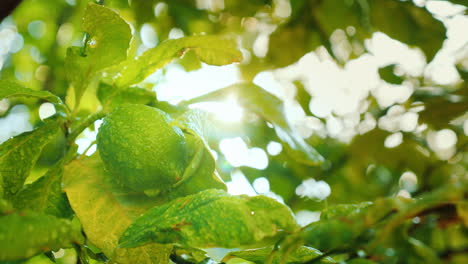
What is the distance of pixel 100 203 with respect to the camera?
695mm

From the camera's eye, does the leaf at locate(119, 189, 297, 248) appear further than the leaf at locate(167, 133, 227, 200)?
No

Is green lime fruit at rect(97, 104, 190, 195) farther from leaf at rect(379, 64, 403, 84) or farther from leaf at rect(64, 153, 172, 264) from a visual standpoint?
leaf at rect(379, 64, 403, 84)

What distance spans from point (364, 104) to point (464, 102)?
382 millimetres

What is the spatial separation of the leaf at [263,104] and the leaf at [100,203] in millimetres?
205

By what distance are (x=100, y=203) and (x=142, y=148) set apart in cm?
14

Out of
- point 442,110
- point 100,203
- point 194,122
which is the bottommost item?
point 442,110

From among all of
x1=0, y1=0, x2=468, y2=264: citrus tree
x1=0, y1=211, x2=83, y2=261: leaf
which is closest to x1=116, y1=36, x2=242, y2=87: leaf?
x1=0, y1=0, x2=468, y2=264: citrus tree

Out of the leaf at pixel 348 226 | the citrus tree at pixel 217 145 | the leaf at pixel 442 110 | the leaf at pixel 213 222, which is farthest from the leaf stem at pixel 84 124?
the leaf at pixel 442 110

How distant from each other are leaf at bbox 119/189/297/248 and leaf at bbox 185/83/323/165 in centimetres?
29

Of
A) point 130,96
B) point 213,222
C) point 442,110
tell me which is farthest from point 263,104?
point 442,110

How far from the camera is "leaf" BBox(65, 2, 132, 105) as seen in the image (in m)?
0.66

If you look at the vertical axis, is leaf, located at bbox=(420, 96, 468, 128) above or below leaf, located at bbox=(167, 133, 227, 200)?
below

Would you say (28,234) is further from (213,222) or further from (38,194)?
(38,194)

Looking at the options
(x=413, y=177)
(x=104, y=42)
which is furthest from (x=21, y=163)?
(x=413, y=177)
